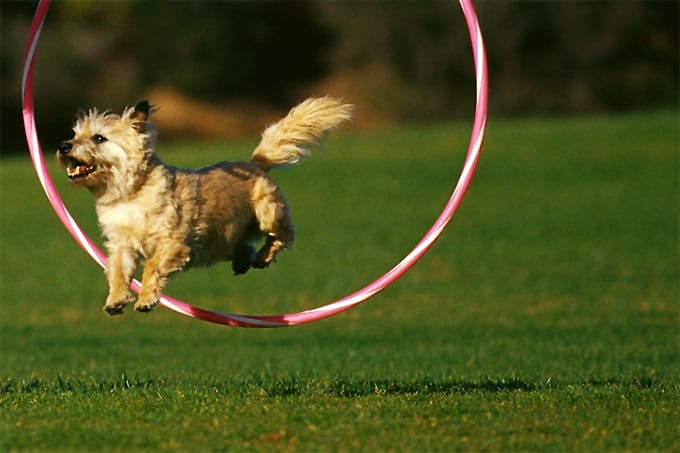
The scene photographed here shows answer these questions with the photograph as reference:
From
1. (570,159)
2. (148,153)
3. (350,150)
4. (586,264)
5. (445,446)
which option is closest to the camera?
(445,446)

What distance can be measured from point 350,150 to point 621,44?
17631 millimetres

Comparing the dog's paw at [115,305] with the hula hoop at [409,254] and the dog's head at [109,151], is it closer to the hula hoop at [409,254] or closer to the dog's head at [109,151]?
the dog's head at [109,151]

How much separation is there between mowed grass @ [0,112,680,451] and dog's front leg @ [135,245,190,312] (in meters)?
0.94

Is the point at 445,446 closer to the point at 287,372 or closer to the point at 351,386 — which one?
the point at 351,386

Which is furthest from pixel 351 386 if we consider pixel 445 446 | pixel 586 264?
pixel 586 264

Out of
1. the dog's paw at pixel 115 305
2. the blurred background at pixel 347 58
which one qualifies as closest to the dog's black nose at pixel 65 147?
the dog's paw at pixel 115 305

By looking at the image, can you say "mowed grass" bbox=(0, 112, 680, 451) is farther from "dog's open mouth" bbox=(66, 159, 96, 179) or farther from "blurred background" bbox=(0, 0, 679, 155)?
"blurred background" bbox=(0, 0, 679, 155)

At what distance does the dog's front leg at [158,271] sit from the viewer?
31.7 ft

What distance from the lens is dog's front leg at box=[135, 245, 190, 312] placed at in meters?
9.67

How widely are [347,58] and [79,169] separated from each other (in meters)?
56.5

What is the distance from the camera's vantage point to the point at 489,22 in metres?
62.0

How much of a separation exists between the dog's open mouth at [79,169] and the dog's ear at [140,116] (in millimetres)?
483

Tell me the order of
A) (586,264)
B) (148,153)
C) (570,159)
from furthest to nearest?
(570,159), (586,264), (148,153)

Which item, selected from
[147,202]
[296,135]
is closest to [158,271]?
[147,202]
